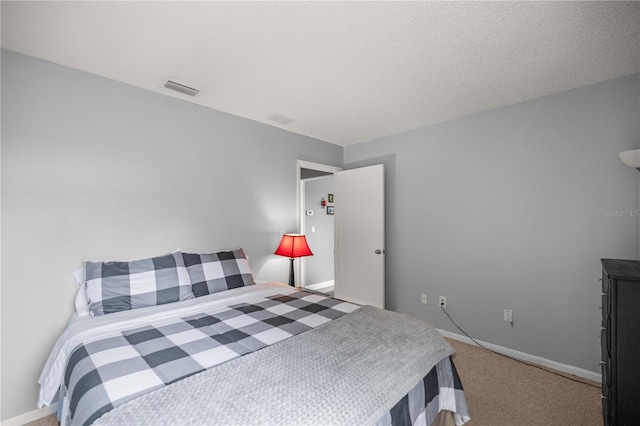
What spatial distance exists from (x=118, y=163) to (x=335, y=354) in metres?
2.22

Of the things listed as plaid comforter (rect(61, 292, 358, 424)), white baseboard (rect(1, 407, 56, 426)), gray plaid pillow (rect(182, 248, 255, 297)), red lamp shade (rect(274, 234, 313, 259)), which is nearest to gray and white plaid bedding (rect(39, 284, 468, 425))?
plaid comforter (rect(61, 292, 358, 424))

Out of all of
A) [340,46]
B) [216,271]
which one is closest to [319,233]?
[216,271]

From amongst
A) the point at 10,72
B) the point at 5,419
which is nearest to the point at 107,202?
the point at 10,72

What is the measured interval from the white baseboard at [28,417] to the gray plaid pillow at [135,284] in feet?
2.49

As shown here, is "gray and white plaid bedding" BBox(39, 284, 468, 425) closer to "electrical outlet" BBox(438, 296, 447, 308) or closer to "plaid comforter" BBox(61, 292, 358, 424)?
"plaid comforter" BBox(61, 292, 358, 424)

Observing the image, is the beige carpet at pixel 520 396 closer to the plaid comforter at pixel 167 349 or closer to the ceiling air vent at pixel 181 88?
the plaid comforter at pixel 167 349

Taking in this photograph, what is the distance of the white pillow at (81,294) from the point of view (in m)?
1.99

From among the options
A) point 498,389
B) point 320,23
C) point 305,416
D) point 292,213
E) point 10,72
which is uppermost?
point 320,23

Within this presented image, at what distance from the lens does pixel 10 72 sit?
185 cm

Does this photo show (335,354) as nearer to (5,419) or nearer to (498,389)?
(498,389)

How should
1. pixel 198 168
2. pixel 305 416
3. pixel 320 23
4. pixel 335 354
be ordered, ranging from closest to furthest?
pixel 305 416
pixel 335 354
pixel 320 23
pixel 198 168

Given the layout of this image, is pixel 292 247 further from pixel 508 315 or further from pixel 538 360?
pixel 538 360

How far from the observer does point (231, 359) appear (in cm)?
133

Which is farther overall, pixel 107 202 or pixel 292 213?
pixel 292 213
